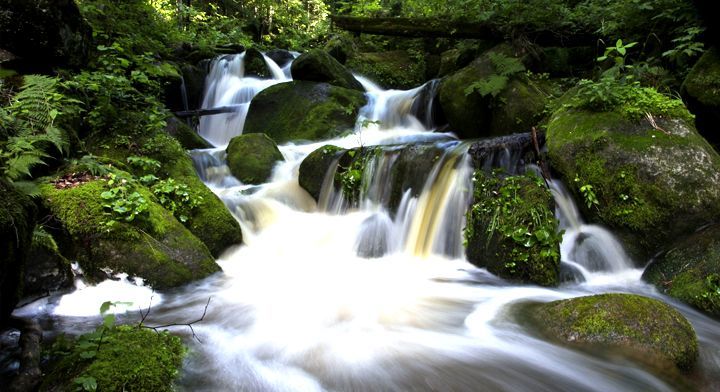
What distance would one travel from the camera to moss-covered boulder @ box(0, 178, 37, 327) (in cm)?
215

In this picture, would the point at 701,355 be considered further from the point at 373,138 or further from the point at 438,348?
the point at 373,138

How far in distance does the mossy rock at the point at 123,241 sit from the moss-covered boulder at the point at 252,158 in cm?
337

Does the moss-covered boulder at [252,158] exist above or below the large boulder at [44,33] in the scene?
below

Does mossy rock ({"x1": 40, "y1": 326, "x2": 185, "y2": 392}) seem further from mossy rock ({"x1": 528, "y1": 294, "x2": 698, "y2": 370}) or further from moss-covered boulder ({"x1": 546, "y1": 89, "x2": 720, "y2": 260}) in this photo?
moss-covered boulder ({"x1": 546, "y1": 89, "x2": 720, "y2": 260})

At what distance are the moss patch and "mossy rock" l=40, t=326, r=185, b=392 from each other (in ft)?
18.1

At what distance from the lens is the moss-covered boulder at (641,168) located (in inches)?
193

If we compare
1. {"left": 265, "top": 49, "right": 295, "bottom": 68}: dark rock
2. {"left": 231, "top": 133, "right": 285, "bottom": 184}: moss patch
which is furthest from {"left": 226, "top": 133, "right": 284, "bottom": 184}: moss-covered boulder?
{"left": 265, "top": 49, "right": 295, "bottom": 68}: dark rock

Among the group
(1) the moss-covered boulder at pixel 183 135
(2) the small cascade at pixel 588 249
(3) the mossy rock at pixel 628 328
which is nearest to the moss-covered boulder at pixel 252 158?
(1) the moss-covered boulder at pixel 183 135

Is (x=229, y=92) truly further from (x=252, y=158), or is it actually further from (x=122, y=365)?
(x=122, y=365)

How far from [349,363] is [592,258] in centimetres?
352

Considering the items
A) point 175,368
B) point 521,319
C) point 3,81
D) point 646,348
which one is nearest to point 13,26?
point 3,81

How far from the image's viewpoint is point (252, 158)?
27.4ft

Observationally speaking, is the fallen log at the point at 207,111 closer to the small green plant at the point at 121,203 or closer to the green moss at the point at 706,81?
the small green plant at the point at 121,203

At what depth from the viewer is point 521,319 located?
3.94 meters
